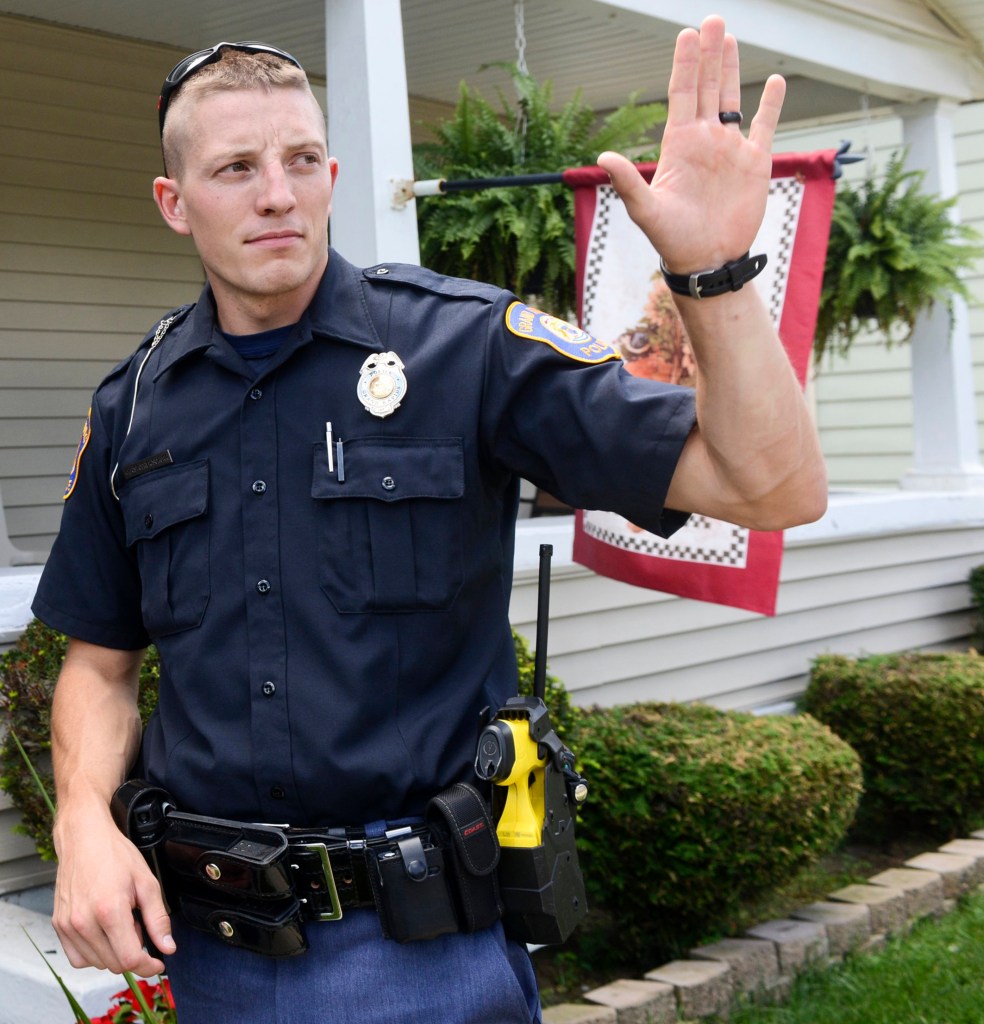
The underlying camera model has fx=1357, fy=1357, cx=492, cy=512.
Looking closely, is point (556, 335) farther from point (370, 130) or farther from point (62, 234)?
point (62, 234)

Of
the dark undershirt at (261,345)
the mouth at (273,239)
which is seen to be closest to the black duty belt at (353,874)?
the dark undershirt at (261,345)

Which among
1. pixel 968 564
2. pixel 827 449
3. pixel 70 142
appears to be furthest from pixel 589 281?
pixel 827 449

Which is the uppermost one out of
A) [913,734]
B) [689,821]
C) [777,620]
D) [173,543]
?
[173,543]

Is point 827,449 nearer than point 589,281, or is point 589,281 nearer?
point 589,281

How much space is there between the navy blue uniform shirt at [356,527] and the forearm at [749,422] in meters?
0.09

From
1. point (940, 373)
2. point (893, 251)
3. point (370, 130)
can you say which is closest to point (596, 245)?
point (370, 130)

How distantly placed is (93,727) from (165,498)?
37 centimetres

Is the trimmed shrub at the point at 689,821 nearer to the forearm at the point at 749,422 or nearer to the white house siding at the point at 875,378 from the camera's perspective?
A: the forearm at the point at 749,422

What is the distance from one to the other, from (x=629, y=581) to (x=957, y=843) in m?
2.07

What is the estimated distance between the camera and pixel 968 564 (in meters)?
7.32

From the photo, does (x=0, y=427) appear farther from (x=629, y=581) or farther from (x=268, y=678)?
(x=268, y=678)

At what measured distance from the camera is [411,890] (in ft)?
5.67

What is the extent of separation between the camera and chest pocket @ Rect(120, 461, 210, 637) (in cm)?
187

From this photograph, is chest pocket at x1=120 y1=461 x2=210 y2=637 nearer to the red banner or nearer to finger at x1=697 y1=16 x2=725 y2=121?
finger at x1=697 y1=16 x2=725 y2=121
